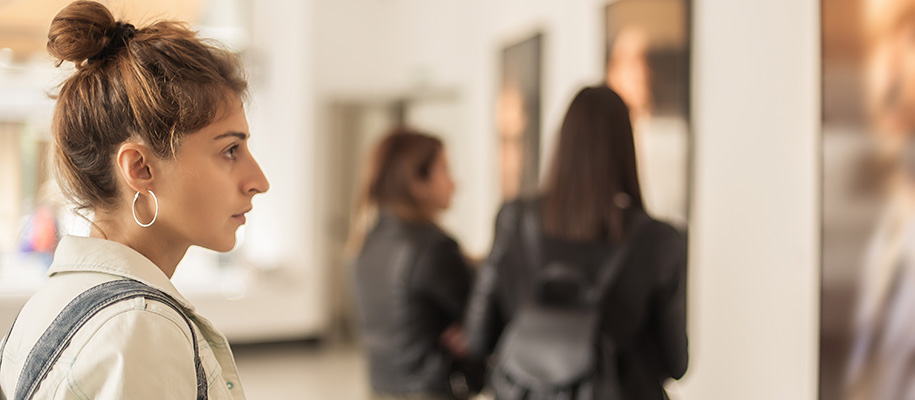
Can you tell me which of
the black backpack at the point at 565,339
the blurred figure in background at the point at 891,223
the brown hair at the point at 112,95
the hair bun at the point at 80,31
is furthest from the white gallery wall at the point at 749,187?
the hair bun at the point at 80,31

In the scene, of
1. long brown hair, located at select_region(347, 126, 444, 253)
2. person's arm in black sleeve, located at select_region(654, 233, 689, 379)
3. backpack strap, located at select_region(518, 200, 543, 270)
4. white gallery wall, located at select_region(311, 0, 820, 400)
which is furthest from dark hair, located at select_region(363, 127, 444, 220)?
white gallery wall, located at select_region(311, 0, 820, 400)

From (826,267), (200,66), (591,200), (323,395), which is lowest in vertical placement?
(323,395)

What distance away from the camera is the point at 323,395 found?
18.9 feet

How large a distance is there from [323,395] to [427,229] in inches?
141

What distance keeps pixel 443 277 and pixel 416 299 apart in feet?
0.44

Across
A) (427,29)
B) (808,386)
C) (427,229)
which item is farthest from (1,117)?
(808,386)

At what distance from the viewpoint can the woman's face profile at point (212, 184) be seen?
1.12 m

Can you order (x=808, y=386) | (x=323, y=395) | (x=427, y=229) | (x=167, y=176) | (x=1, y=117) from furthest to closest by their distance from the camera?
(x=1, y=117), (x=323, y=395), (x=427, y=229), (x=808, y=386), (x=167, y=176)

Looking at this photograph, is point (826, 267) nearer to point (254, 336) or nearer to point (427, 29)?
point (427, 29)

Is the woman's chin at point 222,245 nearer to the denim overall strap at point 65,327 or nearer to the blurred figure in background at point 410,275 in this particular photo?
the denim overall strap at point 65,327

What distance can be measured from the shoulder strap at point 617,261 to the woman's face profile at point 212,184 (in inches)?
40.0

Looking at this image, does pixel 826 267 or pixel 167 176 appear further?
pixel 826 267

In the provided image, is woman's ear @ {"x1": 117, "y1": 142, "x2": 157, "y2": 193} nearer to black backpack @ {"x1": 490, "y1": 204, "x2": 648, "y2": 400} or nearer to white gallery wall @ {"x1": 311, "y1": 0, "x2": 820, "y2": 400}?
black backpack @ {"x1": 490, "y1": 204, "x2": 648, "y2": 400}

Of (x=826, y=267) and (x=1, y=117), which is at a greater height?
(x=1, y=117)
